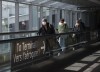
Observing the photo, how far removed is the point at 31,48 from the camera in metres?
7.31

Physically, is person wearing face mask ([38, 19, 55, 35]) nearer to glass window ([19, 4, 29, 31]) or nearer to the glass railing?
the glass railing

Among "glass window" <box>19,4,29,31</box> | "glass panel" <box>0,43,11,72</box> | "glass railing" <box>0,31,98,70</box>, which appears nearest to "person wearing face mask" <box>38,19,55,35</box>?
"glass railing" <box>0,31,98,70</box>

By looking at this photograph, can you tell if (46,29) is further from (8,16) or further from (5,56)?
(8,16)

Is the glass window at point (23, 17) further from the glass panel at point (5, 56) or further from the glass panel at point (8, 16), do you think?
the glass panel at point (5, 56)

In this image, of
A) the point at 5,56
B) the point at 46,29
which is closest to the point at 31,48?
the point at 5,56

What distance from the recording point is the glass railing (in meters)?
5.97

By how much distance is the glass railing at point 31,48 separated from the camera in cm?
597

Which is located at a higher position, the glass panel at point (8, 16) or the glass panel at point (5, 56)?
the glass panel at point (8, 16)

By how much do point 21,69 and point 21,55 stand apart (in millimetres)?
358

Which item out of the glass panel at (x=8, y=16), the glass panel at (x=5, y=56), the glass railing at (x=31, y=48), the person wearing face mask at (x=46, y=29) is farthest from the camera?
the glass panel at (x=8, y=16)

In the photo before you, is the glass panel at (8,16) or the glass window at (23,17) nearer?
the glass panel at (8,16)

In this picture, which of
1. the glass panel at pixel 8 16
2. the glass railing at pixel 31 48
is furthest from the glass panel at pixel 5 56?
the glass panel at pixel 8 16

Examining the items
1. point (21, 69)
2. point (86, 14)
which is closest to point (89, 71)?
point (21, 69)

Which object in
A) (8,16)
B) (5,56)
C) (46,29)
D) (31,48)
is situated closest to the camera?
(5,56)
